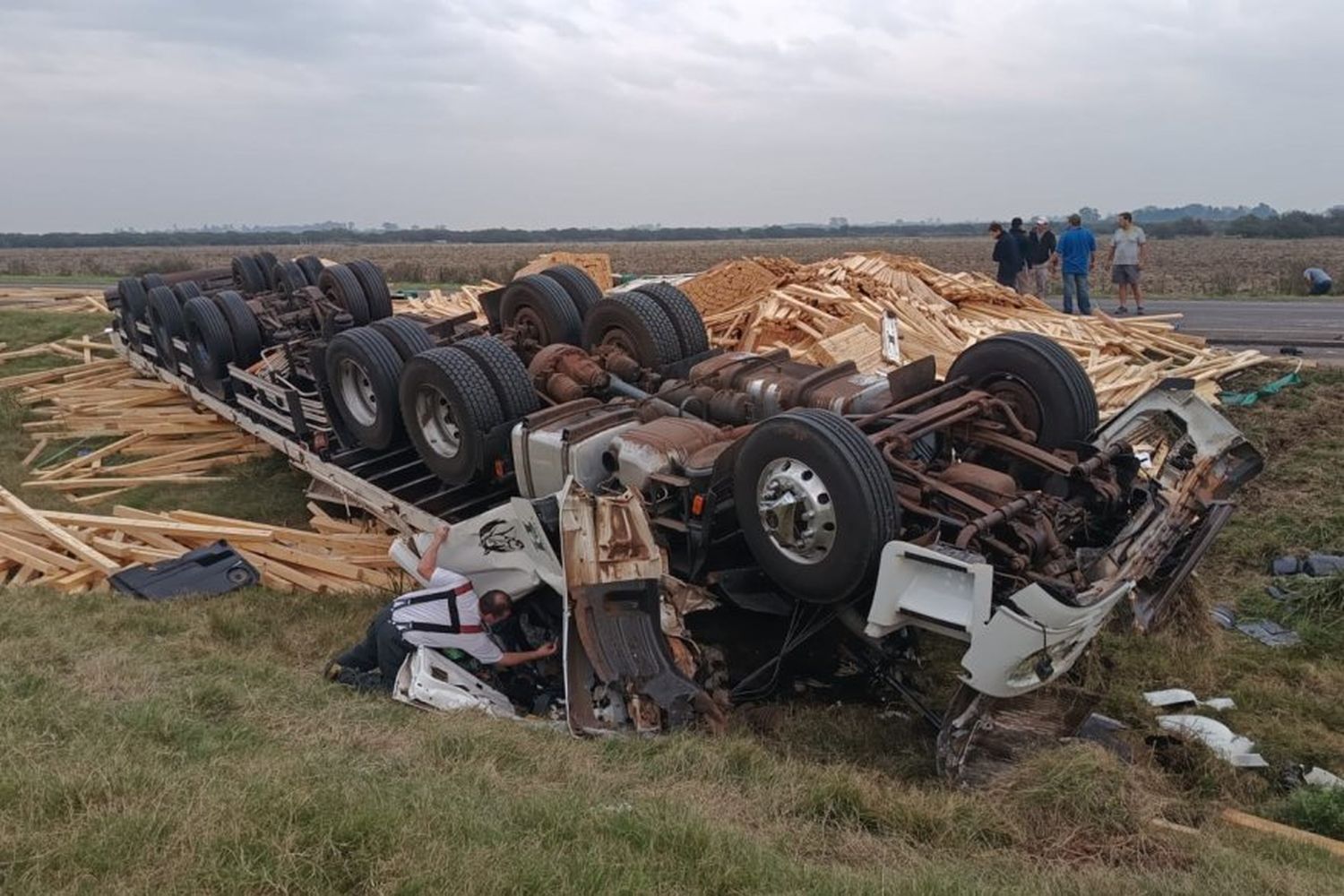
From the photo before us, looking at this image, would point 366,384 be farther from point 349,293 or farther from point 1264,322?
point 1264,322

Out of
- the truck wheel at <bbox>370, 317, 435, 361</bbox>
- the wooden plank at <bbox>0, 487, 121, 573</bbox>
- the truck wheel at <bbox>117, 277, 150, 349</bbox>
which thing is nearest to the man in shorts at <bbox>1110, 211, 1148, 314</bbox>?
the truck wheel at <bbox>370, 317, 435, 361</bbox>

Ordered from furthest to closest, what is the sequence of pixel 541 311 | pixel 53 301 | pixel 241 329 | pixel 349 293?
pixel 53 301 → pixel 349 293 → pixel 241 329 → pixel 541 311

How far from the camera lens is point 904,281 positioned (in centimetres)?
1330

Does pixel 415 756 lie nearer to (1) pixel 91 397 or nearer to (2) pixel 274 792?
(2) pixel 274 792

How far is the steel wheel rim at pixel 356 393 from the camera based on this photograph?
304 inches

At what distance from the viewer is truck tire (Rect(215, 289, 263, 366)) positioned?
10.1 m

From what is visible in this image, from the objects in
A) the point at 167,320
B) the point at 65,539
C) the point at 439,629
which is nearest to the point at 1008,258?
the point at 167,320

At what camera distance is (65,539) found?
796cm

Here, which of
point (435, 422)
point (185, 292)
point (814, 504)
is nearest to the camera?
point (814, 504)

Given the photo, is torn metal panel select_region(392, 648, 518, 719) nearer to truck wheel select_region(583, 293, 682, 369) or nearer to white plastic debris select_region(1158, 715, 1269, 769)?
truck wheel select_region(583, 293, 682, 369)

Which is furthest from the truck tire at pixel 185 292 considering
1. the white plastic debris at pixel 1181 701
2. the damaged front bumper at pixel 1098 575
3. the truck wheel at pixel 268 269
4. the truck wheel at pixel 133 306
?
the white plastic debris at pixel 1181 701

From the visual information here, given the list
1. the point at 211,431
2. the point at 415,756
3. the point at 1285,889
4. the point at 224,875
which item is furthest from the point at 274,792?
the point at 211,431

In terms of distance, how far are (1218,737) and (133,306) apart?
11959 millimetres

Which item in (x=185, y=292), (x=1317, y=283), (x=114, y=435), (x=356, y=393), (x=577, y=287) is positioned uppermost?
(x=577, y=287)
